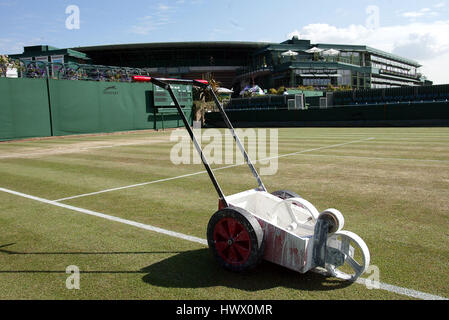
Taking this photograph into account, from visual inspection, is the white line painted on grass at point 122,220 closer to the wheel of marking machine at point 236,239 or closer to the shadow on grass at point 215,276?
the shadow on grass at point 215,276

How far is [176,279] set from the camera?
3.54 m

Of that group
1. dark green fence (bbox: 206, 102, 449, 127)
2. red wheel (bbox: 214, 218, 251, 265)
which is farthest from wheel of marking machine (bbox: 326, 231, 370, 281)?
dark green fence (bbox: 206, 102, 449, 127)

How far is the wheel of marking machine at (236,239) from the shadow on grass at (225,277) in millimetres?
133

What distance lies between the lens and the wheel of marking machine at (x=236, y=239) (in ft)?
11.2

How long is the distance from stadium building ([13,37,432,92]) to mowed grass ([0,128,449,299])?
63.7m

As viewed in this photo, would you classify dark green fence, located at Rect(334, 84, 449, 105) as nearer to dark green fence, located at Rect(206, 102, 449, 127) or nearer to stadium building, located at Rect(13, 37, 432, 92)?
dark green fence, located at Rect(206, 102, 449, 127)

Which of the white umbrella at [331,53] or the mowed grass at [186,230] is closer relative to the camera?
the mowed grass at [186,230]

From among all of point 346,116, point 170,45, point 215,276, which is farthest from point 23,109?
point 170,45

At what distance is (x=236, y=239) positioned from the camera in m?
3.56

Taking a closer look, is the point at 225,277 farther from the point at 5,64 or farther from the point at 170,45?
the point at 170,45

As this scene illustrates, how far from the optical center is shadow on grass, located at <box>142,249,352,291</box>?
132 inches

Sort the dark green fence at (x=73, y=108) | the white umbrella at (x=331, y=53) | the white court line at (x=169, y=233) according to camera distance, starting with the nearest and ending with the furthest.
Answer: the white court line at (x=169, y=233) < the dark green fence at (x=73, y=108) < the white umbrella at (x=331, y=53)

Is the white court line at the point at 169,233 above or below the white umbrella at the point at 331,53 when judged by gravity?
below

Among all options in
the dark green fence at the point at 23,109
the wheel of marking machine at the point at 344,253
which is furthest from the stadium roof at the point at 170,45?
the wheel of marking machine at the point at 344,253
